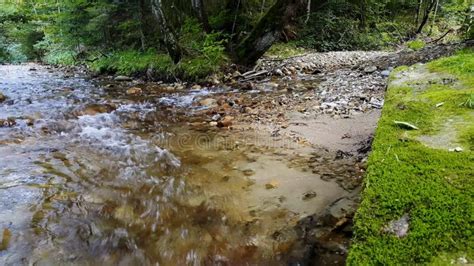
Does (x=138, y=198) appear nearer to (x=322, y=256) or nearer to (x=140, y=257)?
(x=140, y=257)

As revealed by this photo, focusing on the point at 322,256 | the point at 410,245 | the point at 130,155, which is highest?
the point at 410,245

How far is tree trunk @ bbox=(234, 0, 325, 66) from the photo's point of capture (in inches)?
387

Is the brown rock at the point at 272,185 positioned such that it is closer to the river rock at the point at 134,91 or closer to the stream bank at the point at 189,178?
the stream bank at the point at 189,178

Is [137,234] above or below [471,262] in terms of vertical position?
below

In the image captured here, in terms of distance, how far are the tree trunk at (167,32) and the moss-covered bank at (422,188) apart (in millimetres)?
8275

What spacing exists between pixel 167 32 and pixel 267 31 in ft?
9.62

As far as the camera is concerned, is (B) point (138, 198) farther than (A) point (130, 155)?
No

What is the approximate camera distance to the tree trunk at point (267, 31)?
9820 mm

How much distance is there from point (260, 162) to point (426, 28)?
67.4 ft

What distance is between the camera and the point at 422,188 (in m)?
1.65

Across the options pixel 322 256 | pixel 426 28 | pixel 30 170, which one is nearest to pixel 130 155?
pixel 30 170

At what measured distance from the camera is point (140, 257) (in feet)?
8.73

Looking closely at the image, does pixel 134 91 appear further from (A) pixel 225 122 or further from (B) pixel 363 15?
(B) pixel 363 15

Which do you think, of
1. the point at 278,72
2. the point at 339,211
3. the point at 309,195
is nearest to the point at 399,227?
the point at 339,211
